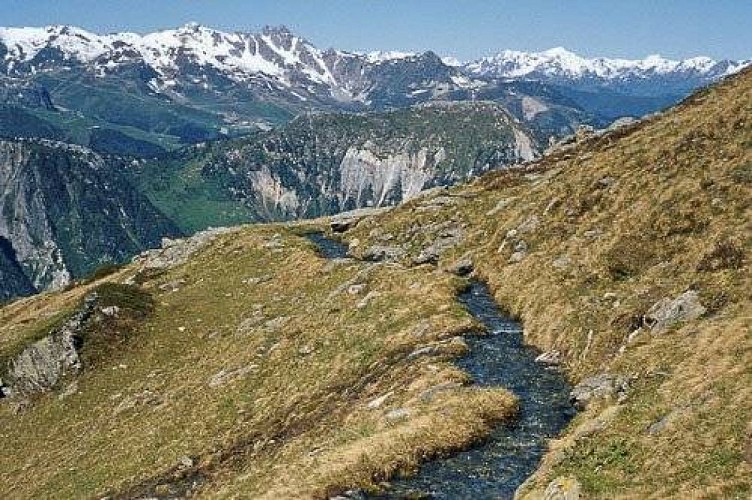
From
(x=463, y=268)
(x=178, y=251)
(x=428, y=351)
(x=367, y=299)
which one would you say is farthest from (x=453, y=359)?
(x=178, y=251)

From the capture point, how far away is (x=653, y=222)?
49.9 metres

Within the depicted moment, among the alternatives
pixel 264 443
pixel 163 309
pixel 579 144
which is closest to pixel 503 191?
pixel 579 144

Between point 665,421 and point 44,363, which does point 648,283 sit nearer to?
point 665,421

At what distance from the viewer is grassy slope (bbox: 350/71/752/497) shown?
84.2 feet

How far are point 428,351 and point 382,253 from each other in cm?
3752

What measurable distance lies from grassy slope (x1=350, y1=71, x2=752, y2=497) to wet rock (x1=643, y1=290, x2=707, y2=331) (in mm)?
815

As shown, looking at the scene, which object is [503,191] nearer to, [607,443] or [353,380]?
[353,380]

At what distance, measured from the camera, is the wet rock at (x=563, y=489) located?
24823 mm

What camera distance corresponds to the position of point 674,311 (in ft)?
123

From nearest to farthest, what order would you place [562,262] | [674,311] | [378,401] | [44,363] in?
[674,311] < [378,401] < [562,262] < [44,363]

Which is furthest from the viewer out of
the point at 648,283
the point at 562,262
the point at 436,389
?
the point at 562,262

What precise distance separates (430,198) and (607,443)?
243 feet

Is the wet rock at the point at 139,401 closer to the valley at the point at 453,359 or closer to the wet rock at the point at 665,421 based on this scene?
the valley at the point at 453,359

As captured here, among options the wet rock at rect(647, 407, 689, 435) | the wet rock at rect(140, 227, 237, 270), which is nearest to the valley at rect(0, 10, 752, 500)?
the wet rock at rect(647, 407, 689, 435)
